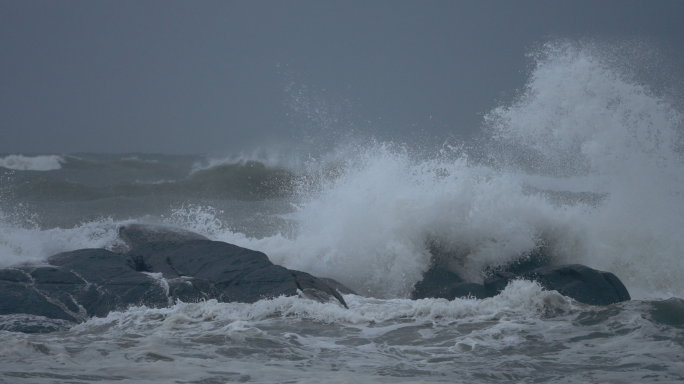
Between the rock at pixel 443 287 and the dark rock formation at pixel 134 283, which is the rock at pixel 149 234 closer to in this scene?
the dark rock formation at pixel 134 283

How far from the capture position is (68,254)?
6.96 m

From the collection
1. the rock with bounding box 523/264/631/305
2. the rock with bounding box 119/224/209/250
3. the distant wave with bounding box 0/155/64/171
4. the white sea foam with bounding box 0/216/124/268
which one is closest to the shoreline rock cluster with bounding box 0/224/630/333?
the rock with bounding box 523/264/631/305

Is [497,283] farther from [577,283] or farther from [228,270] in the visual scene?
[228,270]

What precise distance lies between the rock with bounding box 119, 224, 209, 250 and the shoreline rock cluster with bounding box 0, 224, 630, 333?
1.18 meters

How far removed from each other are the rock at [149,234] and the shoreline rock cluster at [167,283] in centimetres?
118

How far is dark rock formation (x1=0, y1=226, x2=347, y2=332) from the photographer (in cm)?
545

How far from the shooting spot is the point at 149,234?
27.9 ft

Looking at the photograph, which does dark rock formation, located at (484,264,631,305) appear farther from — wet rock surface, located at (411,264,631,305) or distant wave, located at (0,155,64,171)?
distant wave, located at (0,155,64,171)

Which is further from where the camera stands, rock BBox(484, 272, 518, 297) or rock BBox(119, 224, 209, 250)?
rock BBox(119, 224, 209, 250)

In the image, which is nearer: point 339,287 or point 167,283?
point 167,283

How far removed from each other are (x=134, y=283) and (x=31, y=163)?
24.0 metres

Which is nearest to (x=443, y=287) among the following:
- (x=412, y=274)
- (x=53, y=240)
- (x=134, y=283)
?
(x=412, y=274)

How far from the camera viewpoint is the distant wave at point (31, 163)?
2561 cm

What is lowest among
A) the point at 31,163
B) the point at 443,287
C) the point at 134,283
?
the point at 134,283
